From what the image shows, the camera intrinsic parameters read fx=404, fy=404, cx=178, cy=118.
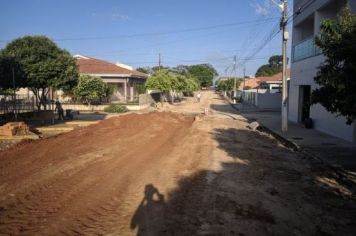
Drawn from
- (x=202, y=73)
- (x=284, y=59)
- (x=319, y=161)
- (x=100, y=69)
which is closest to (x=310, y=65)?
(x=284, y=59)

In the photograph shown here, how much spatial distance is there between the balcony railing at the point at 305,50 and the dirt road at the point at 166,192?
842 centimetres

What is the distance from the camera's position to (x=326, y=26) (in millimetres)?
10219

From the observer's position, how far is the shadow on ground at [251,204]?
6.96 m

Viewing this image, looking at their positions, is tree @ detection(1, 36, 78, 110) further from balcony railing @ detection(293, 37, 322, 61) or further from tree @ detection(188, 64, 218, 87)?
tree @ detection(188, 64, 218, 87)

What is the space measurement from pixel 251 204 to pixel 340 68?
4.07 meters

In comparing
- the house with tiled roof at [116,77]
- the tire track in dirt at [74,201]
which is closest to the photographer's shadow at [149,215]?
the tire track in dirt at [74,201]

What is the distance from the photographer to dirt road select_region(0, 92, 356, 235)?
701 cm

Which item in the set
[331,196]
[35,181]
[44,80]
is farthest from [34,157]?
[44,80]

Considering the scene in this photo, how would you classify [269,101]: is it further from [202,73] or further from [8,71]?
[202,73]

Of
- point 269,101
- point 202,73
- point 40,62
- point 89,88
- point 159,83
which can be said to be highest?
point 202,73

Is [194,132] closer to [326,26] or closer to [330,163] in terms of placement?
[330,163]

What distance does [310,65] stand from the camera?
916 inches

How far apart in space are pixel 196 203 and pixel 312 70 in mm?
16798

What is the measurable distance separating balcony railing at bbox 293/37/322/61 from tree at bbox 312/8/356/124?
11.8 meters
